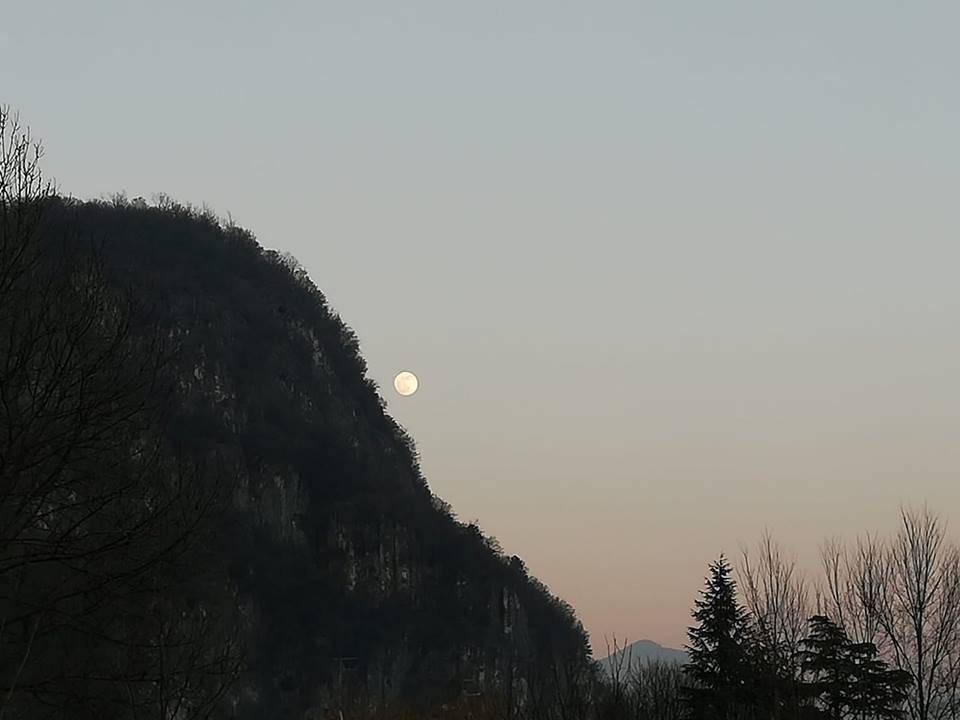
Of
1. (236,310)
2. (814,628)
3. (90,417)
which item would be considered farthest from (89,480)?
(236,310)

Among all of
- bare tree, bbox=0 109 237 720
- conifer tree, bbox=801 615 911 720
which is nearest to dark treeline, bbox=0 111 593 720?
bare tree, bbox=0 109 237 720

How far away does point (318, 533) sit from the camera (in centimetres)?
16162

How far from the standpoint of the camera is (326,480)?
168m

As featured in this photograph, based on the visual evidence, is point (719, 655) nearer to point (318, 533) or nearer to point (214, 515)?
point (214, 515)

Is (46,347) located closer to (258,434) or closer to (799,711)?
(799,711)

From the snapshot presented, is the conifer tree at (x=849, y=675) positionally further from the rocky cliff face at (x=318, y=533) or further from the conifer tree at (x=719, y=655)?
the rocky cliff face at (x=318, y=533)

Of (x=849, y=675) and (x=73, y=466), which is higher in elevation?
(x=73, y=466)

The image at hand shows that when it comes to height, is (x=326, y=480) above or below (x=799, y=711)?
above

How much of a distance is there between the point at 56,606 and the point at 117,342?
2.88m

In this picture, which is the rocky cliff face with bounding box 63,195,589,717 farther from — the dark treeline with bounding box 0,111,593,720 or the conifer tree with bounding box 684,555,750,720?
the conifer tree with bounding box 684,555,750,720

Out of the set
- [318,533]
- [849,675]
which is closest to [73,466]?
[849,675]

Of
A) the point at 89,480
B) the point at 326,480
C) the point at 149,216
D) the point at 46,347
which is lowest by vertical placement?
the point at 89,480

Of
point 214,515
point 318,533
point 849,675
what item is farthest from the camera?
point 318,533

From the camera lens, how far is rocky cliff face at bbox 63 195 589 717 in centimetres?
14350
